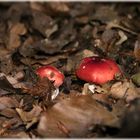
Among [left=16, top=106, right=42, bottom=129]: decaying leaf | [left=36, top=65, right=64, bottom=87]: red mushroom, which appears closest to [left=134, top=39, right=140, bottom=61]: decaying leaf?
[left=36, top=65, right=64, bottom=87]: red mushroom

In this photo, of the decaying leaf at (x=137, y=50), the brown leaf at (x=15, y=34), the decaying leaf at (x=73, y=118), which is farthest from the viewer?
the brown leaf at (x=15, y=34)

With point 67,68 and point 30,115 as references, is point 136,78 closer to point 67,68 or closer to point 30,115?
point 67,68

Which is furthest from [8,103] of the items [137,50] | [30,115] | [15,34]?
[15,34]

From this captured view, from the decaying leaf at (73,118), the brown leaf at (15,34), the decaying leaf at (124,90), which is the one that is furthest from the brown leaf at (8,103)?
the brown leaf at (15,34)

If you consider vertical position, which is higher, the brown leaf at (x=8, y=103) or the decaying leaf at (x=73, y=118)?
the decaying leaf at (x=73, y=118)

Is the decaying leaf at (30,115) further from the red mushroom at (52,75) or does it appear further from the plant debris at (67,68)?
the red mushroom at (52,75)

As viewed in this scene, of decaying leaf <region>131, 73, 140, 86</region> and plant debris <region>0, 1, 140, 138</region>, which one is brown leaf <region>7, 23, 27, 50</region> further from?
decaying leaf <region>131, 73, 140, 86</region>
